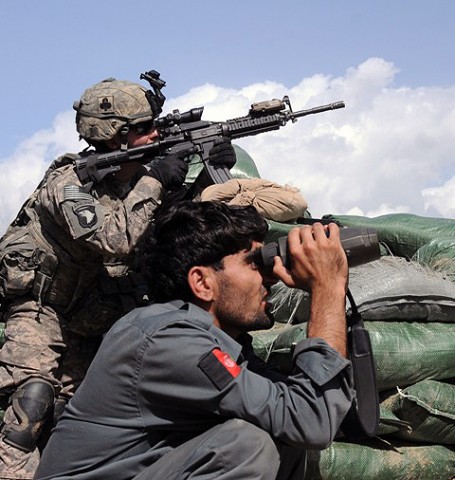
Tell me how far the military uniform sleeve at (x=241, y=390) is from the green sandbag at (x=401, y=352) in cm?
134

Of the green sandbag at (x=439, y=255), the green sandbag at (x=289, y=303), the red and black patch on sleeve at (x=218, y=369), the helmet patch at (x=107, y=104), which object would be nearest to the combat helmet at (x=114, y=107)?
the helmet patch at (x=107, y=104)

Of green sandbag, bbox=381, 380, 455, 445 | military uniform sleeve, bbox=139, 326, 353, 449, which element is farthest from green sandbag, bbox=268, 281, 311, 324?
military uniform sleeve, bbox=139, 326, 353, 449

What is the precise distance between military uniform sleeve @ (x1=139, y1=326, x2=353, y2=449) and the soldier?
5.34ft

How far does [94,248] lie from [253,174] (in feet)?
4.44

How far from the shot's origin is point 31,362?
3736 millimetres

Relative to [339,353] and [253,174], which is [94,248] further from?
[339,353]

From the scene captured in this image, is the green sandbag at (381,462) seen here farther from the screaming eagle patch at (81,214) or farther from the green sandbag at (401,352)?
the screaming eagle patch at (81,214)

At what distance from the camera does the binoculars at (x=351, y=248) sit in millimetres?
2184

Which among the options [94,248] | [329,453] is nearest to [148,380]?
[329,453]

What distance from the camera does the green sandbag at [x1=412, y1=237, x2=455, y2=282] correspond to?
12.9 ft

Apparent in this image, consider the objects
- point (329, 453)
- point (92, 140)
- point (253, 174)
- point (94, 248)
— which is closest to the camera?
point (329, 453)

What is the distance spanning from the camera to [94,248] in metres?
3.65

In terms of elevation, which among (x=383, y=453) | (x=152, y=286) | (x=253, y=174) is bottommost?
(x=383, y=453)

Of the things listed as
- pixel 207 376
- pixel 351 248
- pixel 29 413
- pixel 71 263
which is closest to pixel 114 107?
pixel 71 263
